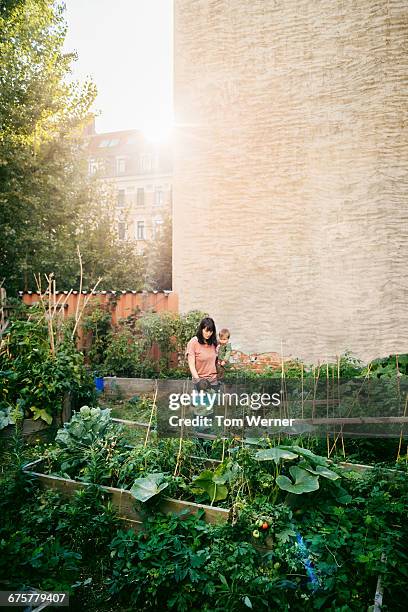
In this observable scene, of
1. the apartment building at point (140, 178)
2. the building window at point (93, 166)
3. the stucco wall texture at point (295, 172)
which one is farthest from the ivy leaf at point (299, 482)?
the apartment building at point (140, 178)

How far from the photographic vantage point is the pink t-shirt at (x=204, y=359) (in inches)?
247

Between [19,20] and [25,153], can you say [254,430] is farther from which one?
[19,20]

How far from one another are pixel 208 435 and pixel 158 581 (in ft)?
5.37

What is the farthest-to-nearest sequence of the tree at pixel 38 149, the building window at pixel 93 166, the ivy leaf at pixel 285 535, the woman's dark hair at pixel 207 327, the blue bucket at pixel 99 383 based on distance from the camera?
1. the building window at pixel 93 166
2. the tree at pixel 38 149
3. the blue bucket at pixel 99 383
4. the woman's dark hair at pixel 207 327
5. the ivy leaf at pixel 285 535

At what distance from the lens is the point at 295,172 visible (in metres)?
10.3

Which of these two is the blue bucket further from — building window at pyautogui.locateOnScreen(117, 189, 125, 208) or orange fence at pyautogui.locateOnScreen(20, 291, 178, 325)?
building window at pyautogui.locateOnScreen(117, 189, 125, 208)

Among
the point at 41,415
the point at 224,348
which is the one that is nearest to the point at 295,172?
the point at 224,348

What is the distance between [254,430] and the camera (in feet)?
14.5

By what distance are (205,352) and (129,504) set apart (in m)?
2.78

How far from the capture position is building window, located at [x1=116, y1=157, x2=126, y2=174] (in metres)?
43.0

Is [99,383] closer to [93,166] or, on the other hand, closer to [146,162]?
[93,166]

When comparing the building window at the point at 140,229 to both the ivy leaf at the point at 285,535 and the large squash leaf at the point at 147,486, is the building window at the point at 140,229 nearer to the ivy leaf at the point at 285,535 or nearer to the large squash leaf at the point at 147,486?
the large squash leaf at the point at 147,486

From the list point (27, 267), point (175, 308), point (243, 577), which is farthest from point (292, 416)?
point (27, 267)

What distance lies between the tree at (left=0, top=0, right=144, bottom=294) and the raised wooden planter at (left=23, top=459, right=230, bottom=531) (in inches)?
488
